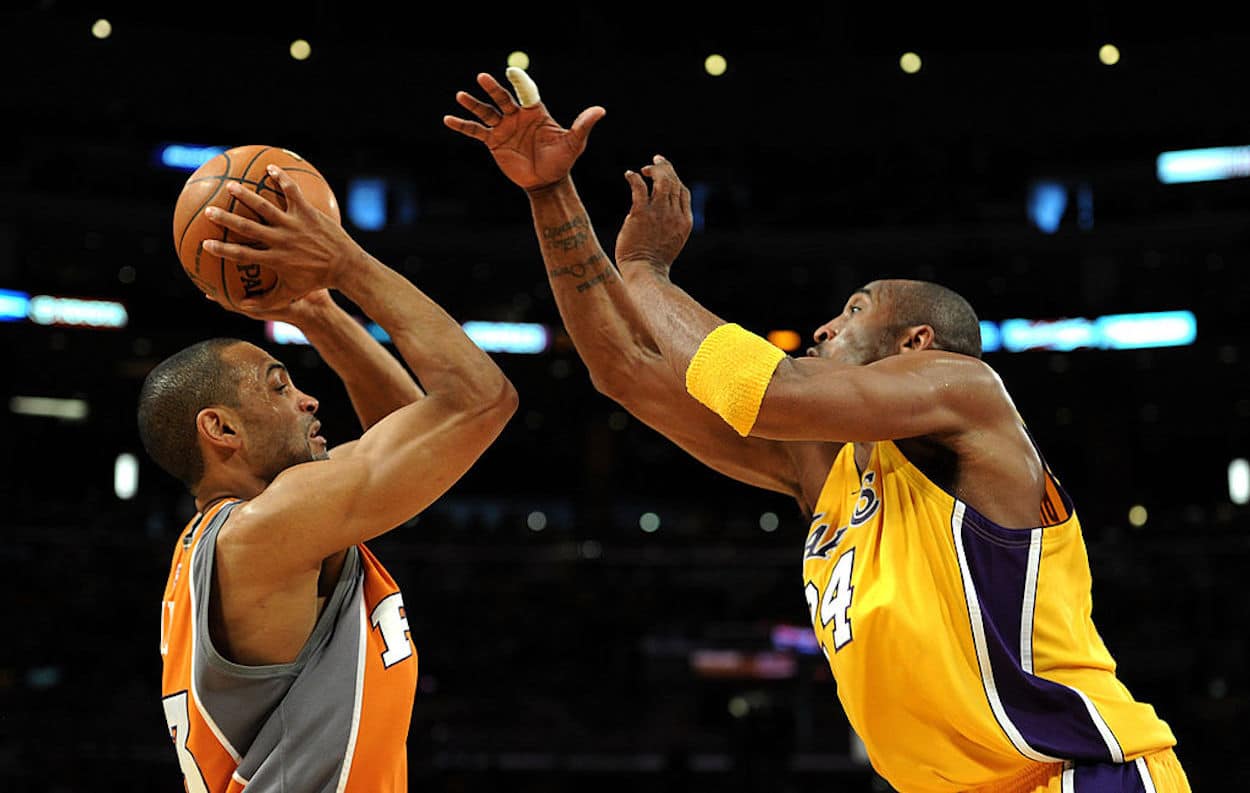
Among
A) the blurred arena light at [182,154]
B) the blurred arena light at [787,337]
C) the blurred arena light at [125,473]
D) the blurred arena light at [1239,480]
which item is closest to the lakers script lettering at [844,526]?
the blurred arena light at [787,337]

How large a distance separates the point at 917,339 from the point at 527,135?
4.04ft

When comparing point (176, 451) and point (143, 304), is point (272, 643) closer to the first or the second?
point (176, 451)

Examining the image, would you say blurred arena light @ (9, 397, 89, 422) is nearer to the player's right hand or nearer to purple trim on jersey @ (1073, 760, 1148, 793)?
the player's right hand

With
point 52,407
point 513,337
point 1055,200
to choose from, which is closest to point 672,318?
point 513,337

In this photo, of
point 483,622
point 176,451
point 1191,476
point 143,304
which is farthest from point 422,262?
point 176,451

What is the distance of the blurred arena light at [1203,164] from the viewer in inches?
752

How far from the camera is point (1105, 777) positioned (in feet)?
10.2

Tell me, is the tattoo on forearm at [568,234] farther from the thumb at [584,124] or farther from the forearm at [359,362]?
the forearm at [359,362]

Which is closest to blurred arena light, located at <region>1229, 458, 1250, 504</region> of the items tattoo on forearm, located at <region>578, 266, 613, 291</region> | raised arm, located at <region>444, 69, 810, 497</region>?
raised arm, located at <region>444, 69, 810, 497</region>

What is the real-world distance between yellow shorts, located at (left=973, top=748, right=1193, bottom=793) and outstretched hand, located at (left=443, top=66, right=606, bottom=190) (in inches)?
78.4

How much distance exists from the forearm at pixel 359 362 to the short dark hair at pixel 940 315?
1.53 metres

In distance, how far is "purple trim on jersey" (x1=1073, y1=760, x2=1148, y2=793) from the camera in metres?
3.10

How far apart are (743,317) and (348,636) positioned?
55.4 feet

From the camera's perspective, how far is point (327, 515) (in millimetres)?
3180
